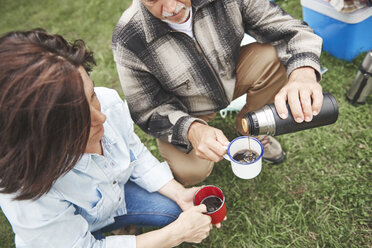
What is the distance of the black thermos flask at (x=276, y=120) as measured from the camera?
135cm

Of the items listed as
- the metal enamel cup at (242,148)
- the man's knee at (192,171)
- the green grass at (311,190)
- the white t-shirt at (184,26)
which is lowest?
the green grass at (311,190)

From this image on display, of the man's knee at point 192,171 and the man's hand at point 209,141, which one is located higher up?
the man's hand at point 209,141

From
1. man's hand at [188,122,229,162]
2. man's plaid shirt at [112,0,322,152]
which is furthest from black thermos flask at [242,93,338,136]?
man's plaid shirt at [112,0,322,152]

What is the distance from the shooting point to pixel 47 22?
Answer: 4637 mm

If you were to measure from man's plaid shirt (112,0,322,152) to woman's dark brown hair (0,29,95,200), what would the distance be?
2.00 ft

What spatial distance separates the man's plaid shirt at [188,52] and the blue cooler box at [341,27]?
89cm

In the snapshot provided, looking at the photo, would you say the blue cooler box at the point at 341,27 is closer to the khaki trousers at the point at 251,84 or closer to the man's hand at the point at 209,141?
the khaki trousers at the point at 251,84

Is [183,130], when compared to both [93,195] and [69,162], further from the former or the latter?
[69,162]

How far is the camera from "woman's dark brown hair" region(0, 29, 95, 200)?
89 cm

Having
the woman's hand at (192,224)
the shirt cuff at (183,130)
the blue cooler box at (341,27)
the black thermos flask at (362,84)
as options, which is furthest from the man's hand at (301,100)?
the blue cooler box at (341,27)

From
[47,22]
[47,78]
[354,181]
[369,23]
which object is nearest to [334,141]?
[354,181]

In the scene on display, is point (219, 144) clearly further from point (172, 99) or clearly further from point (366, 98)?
point (366, 98)

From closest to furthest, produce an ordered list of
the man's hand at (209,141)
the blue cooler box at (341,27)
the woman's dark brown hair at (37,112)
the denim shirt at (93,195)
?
the woman's dark brown hair at (37,112) → the denim shirt at (93,195) → the man's hand at (209,141) → the blue cooler box at (341,27)

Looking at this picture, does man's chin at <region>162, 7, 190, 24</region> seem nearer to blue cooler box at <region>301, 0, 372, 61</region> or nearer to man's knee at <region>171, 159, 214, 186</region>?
man's knee at <region>171, 159, 214, 186</region>
